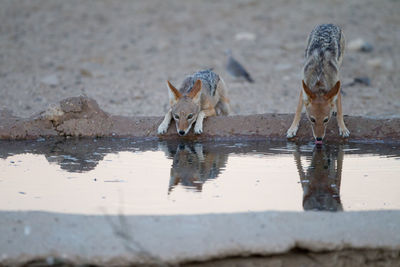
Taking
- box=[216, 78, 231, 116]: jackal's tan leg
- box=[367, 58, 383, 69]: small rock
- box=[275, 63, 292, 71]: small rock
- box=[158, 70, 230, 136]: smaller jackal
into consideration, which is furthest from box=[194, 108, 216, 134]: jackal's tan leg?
box=[367, 58, 383, 69]: small rock

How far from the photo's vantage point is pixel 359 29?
1552cm

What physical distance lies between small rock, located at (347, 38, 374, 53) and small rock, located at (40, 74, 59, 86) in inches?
266

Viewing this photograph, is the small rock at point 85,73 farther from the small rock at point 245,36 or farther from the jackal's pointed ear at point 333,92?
the jackal's pointed ear at point 333,92

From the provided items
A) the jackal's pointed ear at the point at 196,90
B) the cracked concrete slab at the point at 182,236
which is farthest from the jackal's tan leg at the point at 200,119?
the cracked concrete slab at the point at 182,236

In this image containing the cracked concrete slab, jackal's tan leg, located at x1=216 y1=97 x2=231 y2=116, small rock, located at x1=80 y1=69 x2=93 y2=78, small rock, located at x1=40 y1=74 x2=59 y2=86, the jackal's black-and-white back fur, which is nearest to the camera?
the cracked concrete slab

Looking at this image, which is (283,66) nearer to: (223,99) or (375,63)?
(375,63)

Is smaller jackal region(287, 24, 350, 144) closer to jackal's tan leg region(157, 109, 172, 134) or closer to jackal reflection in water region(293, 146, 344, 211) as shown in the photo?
jackal reflection in water region(293, 146, 344, 211)

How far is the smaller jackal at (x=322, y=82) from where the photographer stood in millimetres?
7328

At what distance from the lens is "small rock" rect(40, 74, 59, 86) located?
1176 centimetres

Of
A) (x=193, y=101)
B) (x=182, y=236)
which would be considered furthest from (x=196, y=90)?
(x=182, y=236)

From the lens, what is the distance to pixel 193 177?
5887 millimetres

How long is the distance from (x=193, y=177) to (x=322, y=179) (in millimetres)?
1246

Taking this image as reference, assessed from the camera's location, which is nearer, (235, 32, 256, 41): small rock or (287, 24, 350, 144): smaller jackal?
(287, 24, 350, 144): smaller jackal

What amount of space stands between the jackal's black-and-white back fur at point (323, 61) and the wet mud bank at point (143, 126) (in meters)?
0.50
